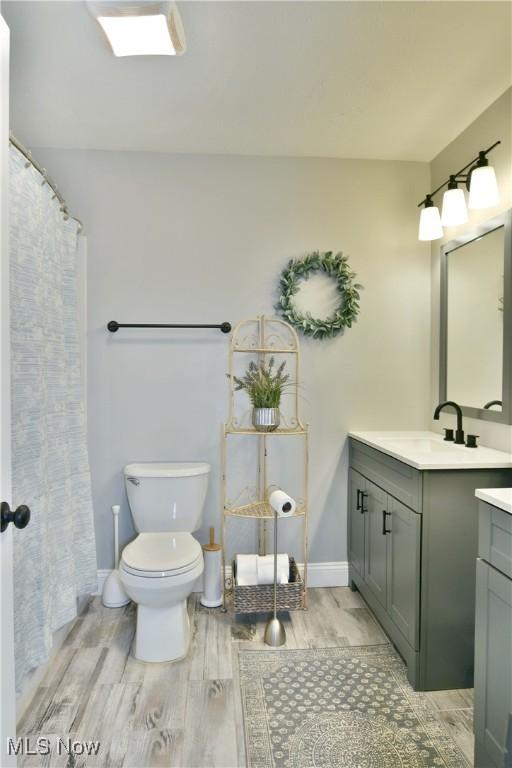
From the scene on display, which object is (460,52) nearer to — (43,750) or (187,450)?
(187,450)

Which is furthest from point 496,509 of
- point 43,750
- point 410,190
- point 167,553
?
point 410,190

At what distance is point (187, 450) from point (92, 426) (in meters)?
0.56

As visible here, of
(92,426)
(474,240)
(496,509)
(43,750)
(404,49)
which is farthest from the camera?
(92,426)

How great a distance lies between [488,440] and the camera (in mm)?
2260

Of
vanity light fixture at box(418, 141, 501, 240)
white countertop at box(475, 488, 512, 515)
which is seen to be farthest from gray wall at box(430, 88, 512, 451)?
white countertop at box(475, 488, 512, 515)

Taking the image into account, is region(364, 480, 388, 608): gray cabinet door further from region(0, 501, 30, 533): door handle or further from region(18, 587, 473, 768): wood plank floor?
region(0, 501, 30, 533): door handle

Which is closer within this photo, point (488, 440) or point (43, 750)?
point (43, 750)

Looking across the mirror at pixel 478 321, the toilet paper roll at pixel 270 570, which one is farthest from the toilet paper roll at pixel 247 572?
the mirror at pixel 478 321

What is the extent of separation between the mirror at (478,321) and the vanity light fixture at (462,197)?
0.12 meters

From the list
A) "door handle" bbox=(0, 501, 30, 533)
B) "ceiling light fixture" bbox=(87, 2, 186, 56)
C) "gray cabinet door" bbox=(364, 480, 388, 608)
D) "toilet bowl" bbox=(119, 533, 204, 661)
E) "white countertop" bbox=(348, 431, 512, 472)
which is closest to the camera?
"door handle" bbox=(0, 501, 30, 533)

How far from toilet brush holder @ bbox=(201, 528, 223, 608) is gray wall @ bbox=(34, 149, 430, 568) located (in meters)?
0.24

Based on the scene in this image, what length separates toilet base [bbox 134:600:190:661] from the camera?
6.95 feet

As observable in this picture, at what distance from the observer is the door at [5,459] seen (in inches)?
40.2

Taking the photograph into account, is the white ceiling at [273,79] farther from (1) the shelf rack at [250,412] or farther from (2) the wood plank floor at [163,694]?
(2) the wood plank floor at [163,694]
